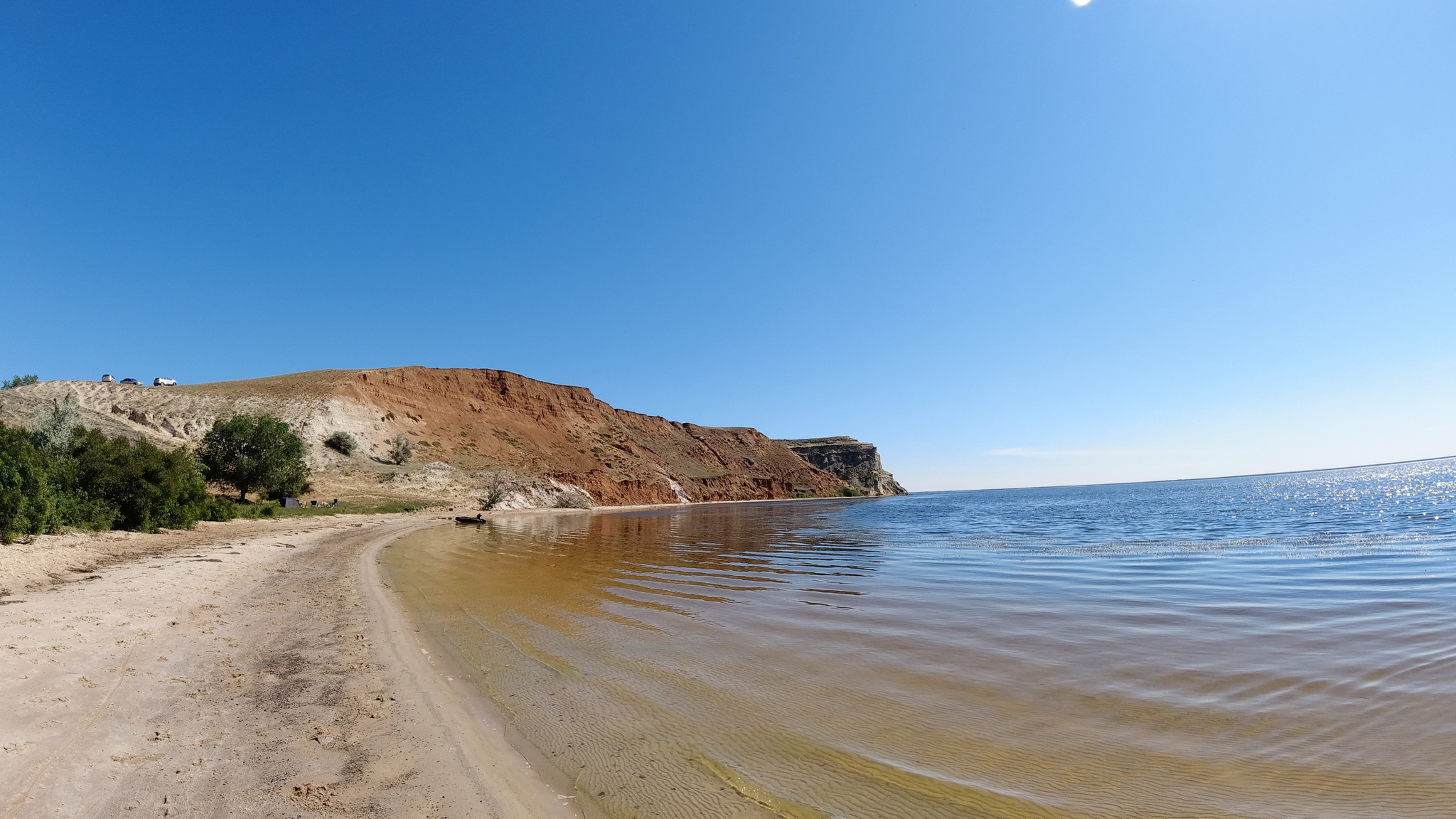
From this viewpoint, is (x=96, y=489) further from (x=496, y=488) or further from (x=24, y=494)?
(x=496, y=488)

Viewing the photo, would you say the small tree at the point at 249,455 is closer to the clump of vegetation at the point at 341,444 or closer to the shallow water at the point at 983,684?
the clump of vegetation at the point at 341,444

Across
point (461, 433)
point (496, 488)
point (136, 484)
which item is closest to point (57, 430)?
point (136, 484)

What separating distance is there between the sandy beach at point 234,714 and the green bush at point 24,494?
14.0 ft

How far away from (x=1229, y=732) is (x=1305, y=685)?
1932mm

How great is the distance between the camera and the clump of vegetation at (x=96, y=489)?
13734 mm

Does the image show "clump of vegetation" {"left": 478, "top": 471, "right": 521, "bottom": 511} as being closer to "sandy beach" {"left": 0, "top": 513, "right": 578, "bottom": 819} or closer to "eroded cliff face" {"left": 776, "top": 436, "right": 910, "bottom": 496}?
"sandy beach" {"left": 0, "top": 513, "right": 578, "bottom": 819}

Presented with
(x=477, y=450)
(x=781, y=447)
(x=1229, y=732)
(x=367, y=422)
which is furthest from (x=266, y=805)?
(x=781, y=447)

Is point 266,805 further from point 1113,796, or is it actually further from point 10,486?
point 10,486

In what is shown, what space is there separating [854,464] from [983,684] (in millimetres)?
137598

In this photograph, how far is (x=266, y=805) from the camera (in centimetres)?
358

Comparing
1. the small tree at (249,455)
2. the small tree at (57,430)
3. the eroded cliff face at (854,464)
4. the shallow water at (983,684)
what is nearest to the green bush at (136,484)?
the small tree at (57,430)

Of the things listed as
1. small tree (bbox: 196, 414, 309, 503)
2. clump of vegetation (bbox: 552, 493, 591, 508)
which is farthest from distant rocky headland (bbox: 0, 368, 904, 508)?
small tree (bbox: 196, 414, 309, 503)

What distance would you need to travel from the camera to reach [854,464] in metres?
141

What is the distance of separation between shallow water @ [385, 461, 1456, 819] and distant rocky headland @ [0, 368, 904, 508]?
39575mm
